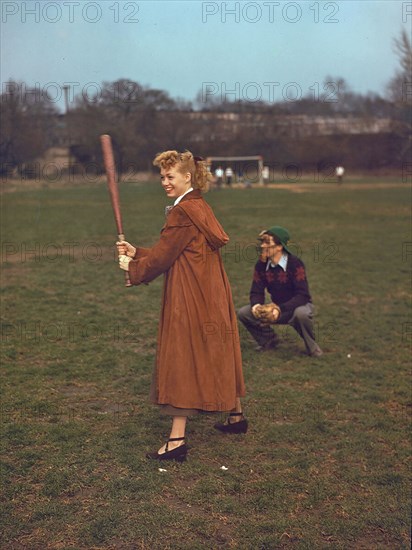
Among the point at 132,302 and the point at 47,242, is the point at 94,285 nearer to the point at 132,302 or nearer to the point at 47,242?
the point at 132,302

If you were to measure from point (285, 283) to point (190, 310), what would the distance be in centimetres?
281

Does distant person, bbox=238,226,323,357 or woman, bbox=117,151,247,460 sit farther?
distant person, bbox=238,226,323,357

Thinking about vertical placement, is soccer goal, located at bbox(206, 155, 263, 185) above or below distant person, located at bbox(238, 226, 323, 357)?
above

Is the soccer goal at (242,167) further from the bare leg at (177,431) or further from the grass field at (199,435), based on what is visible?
the bare leg at (177,431)

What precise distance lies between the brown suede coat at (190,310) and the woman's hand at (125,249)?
6 centimetres

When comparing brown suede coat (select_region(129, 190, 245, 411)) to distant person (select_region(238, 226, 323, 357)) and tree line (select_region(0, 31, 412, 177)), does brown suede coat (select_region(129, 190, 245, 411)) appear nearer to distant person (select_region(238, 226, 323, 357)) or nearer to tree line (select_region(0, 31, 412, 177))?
distant person (select_region(238, 226, 323, 357))

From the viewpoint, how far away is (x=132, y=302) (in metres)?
10.6

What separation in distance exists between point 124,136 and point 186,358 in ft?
175

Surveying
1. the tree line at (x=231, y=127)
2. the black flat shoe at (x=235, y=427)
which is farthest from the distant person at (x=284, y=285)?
the tree line at (x=231, y=127)

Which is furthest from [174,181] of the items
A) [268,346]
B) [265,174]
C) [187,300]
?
[265,174]

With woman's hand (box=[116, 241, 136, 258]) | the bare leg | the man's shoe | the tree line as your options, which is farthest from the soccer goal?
the bare leg

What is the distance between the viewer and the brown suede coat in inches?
185

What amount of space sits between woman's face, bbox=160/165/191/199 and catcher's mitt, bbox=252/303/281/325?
2649 mm

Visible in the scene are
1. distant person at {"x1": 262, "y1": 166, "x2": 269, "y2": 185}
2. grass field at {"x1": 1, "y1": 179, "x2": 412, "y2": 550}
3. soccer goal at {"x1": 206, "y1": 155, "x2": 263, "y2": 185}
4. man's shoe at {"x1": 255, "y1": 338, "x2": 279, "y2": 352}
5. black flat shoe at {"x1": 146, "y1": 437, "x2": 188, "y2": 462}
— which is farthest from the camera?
soccer goal at {"x1": 206, "y1": 155, "x2": 263, "y2": 185}
